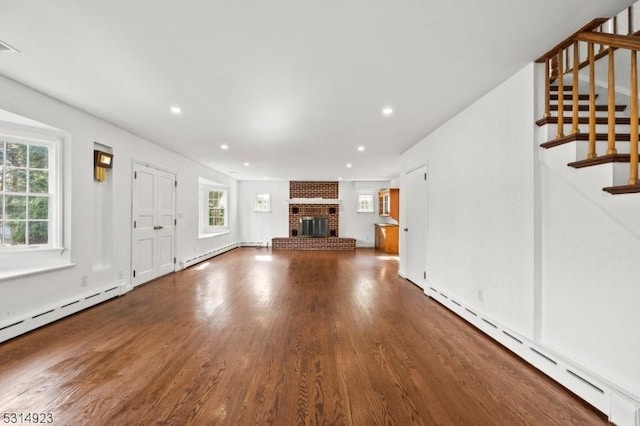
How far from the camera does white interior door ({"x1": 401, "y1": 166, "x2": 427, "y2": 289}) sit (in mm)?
4141

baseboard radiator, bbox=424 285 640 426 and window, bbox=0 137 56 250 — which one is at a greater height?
window, bbox=0 137 56 250

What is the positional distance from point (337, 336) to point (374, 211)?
7267 millimetres

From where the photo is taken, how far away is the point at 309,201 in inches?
370

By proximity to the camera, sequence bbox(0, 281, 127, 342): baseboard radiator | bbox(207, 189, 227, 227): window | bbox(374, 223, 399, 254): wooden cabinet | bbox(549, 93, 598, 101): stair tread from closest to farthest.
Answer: bbox(549, 93, 598, 101): stair tread → bbox(0, 281, 127, 342): baseboard radiator → bbox(207, 189, 227, 227): window → bbox(374, 223, 399, 254): wooden cabinet

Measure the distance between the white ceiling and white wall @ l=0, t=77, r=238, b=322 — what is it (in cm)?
Result: 18

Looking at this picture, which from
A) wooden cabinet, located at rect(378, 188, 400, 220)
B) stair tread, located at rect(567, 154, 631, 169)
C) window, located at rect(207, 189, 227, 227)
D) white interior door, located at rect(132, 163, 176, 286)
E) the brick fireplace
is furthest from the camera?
the brick fireplace

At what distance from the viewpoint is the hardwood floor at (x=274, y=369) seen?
1.55 meters

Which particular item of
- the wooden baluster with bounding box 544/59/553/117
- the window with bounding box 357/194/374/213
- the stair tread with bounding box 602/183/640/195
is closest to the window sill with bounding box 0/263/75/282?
the stair tread with bounding box 602/183/640/195

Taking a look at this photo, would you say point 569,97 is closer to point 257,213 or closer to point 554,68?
point 554,68

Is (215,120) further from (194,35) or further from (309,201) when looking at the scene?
(309,201)

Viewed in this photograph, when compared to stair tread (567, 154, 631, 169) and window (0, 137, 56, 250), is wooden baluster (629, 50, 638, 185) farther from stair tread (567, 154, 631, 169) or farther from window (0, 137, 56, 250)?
window (0, 137, 56, 250)

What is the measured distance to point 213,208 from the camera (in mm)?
8070

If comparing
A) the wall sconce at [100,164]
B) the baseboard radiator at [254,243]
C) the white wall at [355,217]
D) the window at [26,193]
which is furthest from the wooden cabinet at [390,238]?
the window at [26,193]

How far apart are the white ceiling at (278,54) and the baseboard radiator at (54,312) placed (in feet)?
7.42
